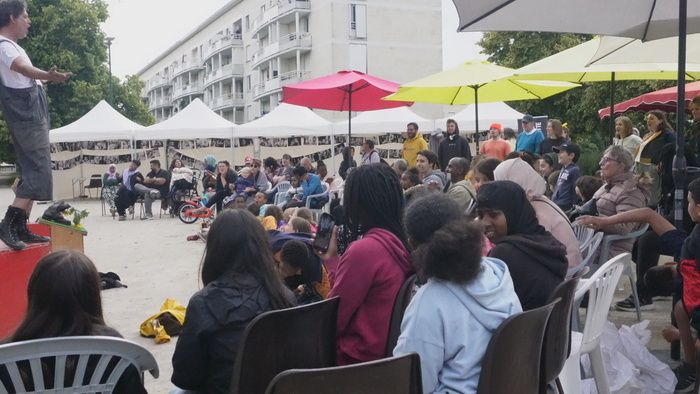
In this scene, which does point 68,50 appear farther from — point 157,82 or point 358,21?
point 157,82

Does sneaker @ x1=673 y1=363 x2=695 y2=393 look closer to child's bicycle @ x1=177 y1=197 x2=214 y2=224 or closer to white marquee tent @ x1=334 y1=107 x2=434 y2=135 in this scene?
child's bicycle @ x1=177 y1=197 x2=214 y2=224

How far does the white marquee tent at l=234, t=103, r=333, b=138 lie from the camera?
65.9 ft

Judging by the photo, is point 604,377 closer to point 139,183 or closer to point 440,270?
point 440,270

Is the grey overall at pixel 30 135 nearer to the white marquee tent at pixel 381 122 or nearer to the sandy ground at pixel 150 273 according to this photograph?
the sandy ground at pixel 150 273

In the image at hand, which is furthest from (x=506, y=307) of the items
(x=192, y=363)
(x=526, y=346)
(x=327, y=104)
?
(x=327, y=104)

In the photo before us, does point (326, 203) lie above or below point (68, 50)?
below

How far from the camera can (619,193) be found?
5453mm

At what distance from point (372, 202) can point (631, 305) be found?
12.1ft

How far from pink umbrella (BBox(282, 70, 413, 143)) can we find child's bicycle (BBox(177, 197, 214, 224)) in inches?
170

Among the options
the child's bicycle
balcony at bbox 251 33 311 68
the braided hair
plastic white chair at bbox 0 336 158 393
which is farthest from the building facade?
plastic white chair at bbox 0 336 158 393

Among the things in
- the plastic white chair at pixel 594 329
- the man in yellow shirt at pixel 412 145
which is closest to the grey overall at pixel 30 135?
the plastic white chair at pixel 594 329

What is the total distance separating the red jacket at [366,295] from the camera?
2.74 m

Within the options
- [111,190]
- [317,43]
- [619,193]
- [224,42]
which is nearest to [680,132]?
[619,193]

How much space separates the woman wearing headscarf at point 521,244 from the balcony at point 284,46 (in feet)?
141
